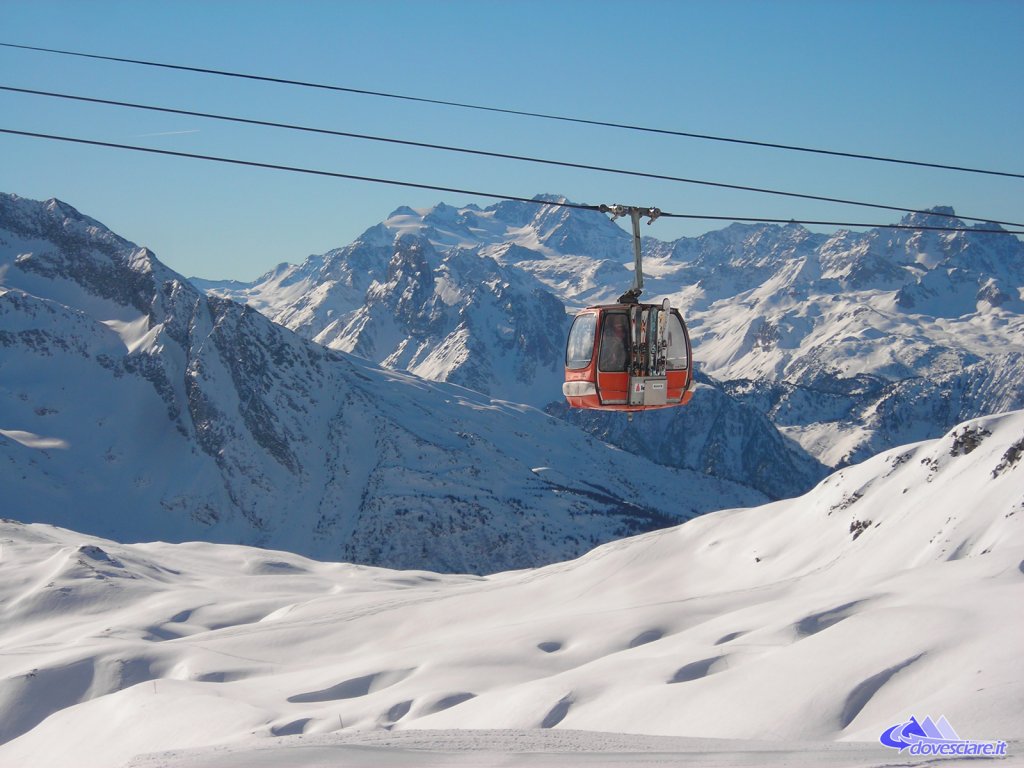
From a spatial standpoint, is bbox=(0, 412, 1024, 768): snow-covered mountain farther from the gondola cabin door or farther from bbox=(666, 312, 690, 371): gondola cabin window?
bbox=(666, 312, 690, 371): gondola cabin window

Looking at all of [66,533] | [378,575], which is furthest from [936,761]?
[66,533]

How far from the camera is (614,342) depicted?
3067cm

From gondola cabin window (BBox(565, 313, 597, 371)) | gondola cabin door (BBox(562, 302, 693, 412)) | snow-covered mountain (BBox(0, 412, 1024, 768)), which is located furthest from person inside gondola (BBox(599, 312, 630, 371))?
snow-covered mountain (BBox(0, 412, 1024, 768))

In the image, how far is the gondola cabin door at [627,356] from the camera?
100 ft

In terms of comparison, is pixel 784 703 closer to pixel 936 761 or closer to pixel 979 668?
pixel 979 668

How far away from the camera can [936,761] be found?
1997 cm

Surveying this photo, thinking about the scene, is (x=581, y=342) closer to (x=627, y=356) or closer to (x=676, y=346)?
(x=627, y=356)

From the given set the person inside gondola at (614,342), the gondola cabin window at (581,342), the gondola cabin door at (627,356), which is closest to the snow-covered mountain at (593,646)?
the gondola cabin door at (627,356)

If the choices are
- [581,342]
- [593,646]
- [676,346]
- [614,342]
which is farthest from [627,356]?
[593,646]

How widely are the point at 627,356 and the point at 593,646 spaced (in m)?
32.1

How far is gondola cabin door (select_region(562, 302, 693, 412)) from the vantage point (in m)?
30.5

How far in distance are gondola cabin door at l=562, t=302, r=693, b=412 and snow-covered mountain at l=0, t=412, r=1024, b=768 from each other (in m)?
9.21

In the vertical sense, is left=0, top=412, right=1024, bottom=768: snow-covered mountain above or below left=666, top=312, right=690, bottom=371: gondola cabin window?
below

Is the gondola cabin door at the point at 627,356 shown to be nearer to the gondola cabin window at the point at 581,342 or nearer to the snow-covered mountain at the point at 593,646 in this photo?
the gondola cabin window at the point at 581,342
